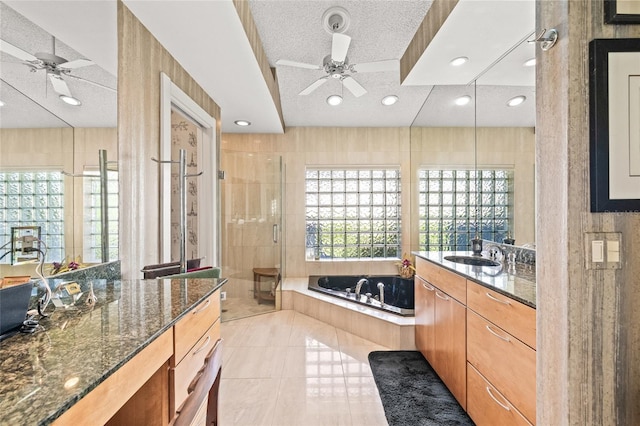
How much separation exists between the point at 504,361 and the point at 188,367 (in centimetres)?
141

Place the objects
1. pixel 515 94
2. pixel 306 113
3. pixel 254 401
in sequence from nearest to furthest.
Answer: pixel 254 401, pixel 515 94, pixel 306 113

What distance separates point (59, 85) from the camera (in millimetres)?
1295

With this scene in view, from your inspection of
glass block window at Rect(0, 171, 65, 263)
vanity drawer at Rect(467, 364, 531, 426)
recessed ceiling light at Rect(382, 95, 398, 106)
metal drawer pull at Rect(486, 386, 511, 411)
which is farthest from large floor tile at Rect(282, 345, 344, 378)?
recessed ceiling light at Rect(382, 95, 398, 106)

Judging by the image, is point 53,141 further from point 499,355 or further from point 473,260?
point 473,260

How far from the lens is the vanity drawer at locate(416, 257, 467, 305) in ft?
6.02

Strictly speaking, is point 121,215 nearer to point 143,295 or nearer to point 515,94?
point 143,295

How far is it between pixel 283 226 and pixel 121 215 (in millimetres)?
2717

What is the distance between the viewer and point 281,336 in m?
3.02

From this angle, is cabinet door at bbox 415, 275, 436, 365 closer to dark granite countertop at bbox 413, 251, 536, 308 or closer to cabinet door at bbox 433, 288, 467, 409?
cabinet door at bbox 433, 288, 467, 409

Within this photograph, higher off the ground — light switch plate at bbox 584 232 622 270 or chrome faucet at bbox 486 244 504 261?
light switch plate at bbox 584 232 622 270

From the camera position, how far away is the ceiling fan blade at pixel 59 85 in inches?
49.9

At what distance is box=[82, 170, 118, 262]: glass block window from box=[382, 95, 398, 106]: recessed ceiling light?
3.04 m

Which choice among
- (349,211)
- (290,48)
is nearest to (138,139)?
(290,48)

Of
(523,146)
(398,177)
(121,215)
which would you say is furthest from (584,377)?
(398,177)
